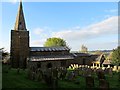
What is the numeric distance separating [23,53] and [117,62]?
2131 centimetres

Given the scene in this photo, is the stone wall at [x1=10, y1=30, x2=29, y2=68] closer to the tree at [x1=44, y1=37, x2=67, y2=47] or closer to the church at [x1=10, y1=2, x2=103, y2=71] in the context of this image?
the church at [x1=10, y1=2, x2=103, y2=71]

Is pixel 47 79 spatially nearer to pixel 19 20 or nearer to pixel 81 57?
pixel 19 20

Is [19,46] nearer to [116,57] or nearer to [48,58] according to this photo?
[48,58]

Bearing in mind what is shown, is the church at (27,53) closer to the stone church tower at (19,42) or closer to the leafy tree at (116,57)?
the stone church tower at (19,42)

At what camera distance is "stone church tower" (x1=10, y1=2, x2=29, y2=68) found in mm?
52844

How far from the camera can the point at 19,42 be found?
53.6m

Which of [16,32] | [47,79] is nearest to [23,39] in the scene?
[16,32]

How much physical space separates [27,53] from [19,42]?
3211 mm

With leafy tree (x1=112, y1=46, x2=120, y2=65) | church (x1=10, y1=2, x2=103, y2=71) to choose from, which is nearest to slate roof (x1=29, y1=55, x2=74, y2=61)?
church (x1=10, y1=2, x2=103, y2=71)

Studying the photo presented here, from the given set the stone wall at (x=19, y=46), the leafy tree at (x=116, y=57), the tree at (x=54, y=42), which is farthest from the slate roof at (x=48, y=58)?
the tree at (x=54, y=42)

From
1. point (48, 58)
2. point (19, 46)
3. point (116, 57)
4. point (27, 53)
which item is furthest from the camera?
point (19, 46)

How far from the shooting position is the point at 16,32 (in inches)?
2115

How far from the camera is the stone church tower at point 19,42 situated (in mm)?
52844

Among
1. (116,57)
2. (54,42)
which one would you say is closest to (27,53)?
(116,57)
